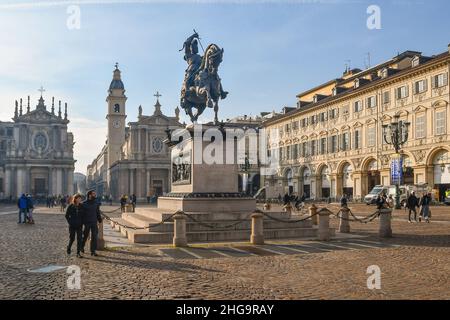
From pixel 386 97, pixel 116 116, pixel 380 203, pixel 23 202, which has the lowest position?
pixel 23 202

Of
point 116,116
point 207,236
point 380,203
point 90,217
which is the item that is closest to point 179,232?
point 207,236

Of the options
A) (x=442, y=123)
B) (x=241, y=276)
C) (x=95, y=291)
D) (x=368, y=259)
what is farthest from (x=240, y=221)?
(x=442, y=123)

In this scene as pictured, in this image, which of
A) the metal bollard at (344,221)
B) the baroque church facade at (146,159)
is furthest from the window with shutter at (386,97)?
the baroque church facade at (146,159)

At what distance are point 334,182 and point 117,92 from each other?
58274 mm

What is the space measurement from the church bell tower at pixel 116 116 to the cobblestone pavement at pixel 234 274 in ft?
295

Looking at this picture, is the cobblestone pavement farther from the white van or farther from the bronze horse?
the white van

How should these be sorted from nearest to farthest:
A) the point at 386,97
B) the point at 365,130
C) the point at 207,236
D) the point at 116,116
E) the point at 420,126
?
the point at 207,236 → the point at 420,126 → the point at 386,97 → the point at 365,130 → the point at 116,116

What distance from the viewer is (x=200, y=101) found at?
1986 cm

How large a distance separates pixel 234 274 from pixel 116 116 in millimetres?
96644

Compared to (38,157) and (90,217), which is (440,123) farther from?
(38,157)

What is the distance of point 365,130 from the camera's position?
175 feet

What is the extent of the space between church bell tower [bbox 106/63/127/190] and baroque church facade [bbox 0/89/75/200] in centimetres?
1240

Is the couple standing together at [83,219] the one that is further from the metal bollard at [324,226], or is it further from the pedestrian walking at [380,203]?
the pedestrian walking at [380,203]
